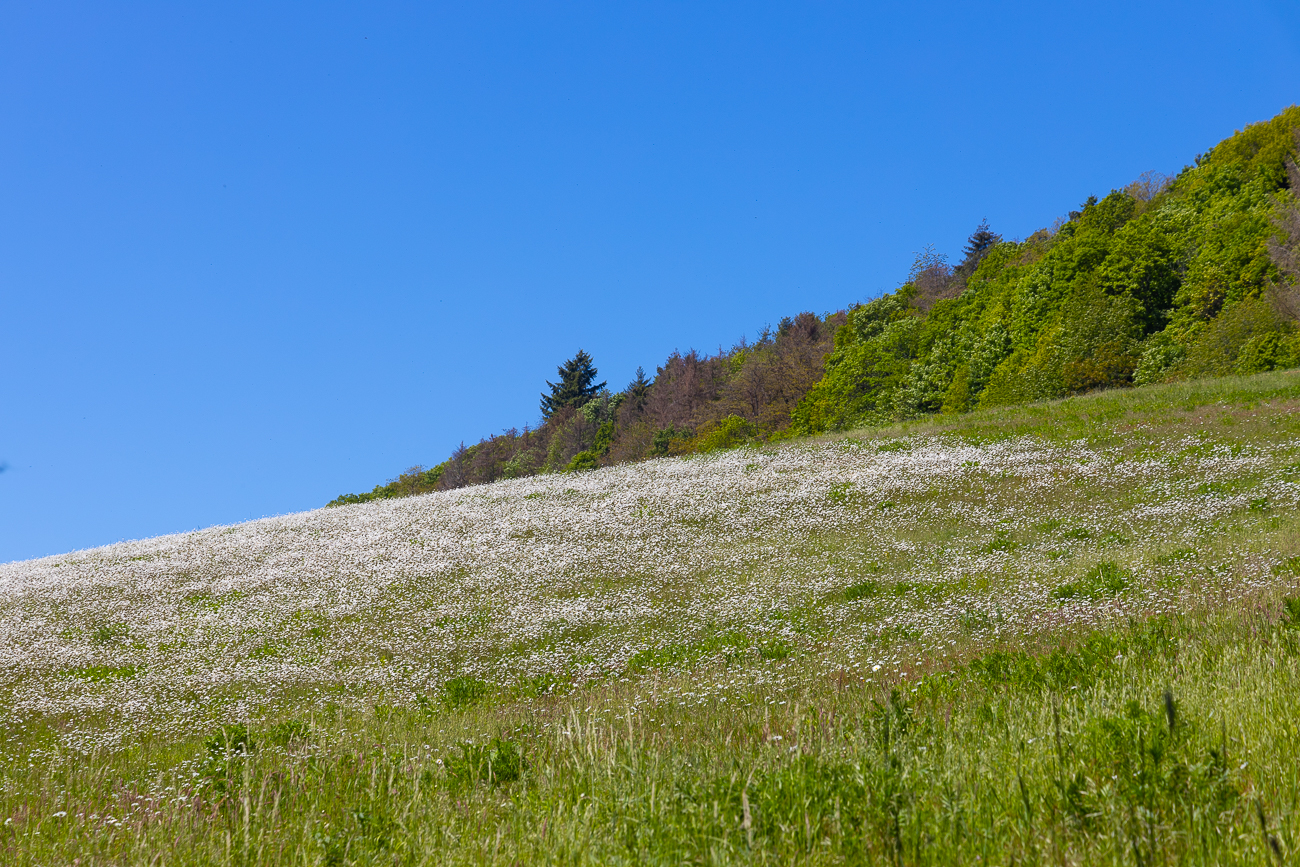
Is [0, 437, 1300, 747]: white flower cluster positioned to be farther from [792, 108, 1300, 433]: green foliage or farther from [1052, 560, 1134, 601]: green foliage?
[792, 108, 1300, 433]: green foliage

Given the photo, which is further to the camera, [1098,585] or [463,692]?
[1098,585]

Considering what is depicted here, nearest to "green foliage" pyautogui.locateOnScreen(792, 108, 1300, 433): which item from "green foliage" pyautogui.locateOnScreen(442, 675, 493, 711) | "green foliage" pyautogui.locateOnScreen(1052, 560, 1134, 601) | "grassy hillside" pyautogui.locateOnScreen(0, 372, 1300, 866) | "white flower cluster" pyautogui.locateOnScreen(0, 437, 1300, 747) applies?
"grassy hillside" pyautogui.locateOnScreen(0, 372, 1300, 866)

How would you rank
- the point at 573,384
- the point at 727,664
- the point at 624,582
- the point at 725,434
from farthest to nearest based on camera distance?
1. the point at 573,384
2. the point at 725,434
3. the point at 624,582
4. the point at 727,664

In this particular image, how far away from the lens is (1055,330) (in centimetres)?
5184

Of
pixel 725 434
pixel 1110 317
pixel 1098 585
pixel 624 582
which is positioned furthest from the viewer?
pixel 725 434

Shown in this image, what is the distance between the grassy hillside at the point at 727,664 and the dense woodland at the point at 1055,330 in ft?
34.7

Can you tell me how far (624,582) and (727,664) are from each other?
7345 millimetres

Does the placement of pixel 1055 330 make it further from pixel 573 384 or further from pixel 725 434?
pixel 573 384

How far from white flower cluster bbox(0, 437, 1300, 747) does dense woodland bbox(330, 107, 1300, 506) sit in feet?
74.8

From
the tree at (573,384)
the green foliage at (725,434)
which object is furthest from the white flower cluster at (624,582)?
the tree at (573,384)

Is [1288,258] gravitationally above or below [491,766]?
above

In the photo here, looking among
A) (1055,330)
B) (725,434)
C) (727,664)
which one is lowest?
(727,664)

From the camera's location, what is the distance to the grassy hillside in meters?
4.84

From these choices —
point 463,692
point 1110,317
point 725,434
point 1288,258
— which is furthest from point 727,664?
point 1288,258
